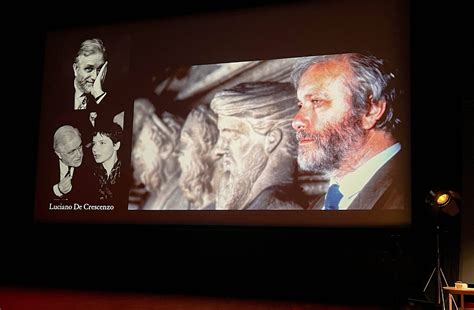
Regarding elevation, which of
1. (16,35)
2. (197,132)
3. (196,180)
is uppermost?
(16,35)

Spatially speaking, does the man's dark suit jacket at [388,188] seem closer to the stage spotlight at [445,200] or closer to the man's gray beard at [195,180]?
the stage spotlight at [445,200]

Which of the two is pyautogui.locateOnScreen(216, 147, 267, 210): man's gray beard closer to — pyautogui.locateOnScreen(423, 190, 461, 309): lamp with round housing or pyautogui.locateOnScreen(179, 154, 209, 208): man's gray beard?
pyautogui.locateOnScreen(179, 154, 209, 208): man's gray beard

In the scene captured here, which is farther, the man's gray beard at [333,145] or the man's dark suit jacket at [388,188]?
the man's gray beard at [333,145]

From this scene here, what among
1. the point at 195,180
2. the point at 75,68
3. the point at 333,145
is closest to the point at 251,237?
the point at 195,180

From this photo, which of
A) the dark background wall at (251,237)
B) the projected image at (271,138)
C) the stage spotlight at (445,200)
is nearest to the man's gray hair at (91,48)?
the dark background wall at (251,237)

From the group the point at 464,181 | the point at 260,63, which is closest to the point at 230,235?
the point at 260,63

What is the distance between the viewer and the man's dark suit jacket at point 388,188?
518 cm

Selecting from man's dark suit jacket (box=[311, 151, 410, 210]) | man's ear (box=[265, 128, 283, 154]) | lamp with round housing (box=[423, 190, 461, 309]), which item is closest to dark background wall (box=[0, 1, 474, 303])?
man's dark suit jacket (box=[311, 151, 410, 210])

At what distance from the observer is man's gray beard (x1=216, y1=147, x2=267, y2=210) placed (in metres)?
5.57

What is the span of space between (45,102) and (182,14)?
175 centimetres

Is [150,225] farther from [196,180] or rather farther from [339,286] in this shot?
[339,286]

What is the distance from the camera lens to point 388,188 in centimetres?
521

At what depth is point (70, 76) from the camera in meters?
6.41

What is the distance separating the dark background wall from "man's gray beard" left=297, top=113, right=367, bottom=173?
0.50 m
